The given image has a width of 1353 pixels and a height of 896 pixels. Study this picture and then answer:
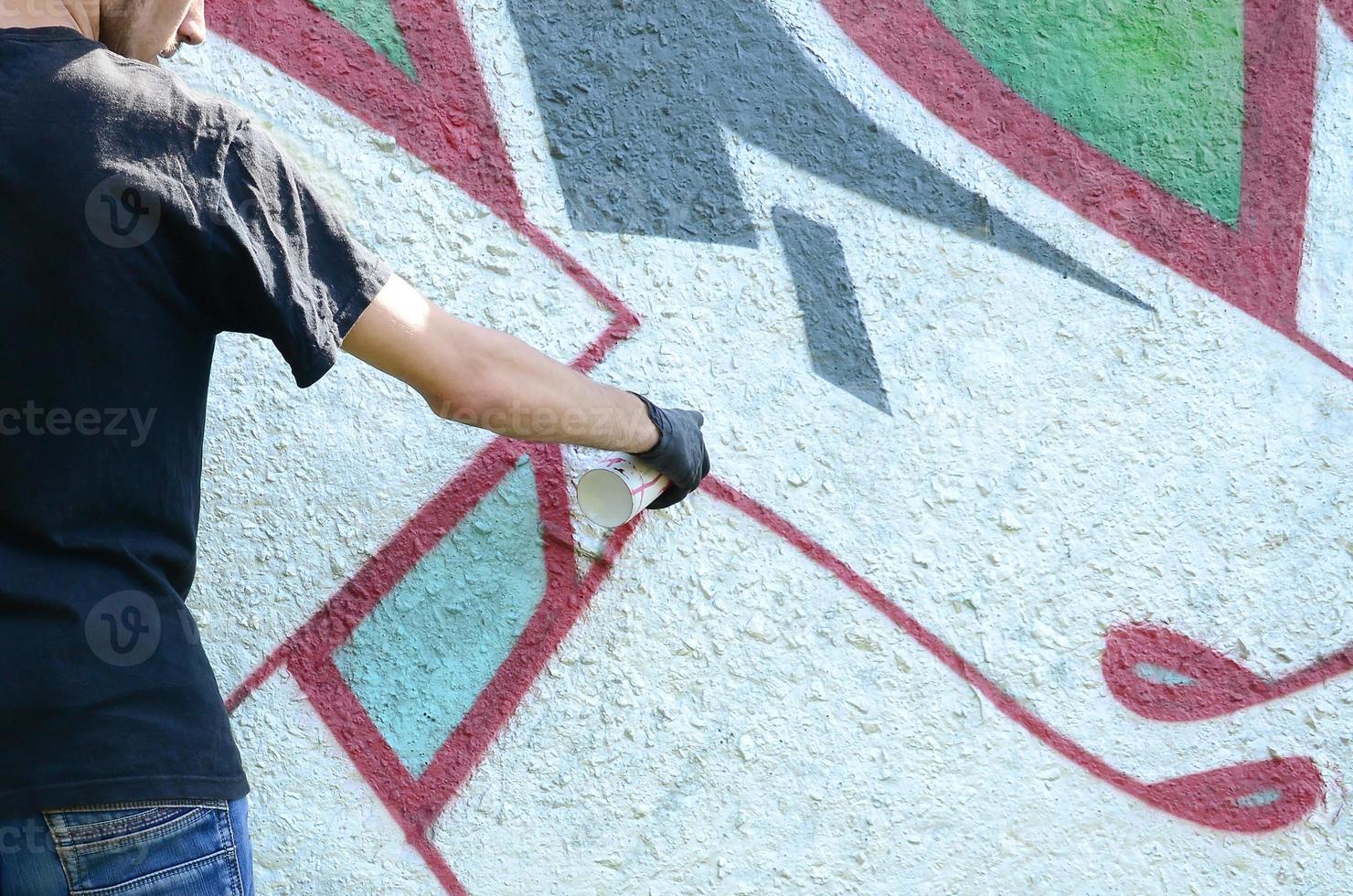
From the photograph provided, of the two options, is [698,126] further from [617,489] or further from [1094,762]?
[1094,762]

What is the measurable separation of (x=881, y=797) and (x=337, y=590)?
3.46 feet

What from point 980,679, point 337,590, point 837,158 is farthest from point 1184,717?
point 337,590

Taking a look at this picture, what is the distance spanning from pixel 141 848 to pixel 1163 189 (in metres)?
1.89

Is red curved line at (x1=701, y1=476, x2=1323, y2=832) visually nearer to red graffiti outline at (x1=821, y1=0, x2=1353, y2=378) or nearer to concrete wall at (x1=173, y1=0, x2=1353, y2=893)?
concrete wall at (x1=173, y1=0, x2=1353, y2=893)

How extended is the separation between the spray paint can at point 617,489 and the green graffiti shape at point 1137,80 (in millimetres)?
1012

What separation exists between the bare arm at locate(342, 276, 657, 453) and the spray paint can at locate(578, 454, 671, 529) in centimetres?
24

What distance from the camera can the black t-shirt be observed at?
106cm

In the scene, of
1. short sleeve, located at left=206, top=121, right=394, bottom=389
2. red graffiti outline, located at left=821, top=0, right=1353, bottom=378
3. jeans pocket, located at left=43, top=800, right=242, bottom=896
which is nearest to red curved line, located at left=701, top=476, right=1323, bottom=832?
red graffiti outline, located at left=821, top=0, right=1353, bottom=378

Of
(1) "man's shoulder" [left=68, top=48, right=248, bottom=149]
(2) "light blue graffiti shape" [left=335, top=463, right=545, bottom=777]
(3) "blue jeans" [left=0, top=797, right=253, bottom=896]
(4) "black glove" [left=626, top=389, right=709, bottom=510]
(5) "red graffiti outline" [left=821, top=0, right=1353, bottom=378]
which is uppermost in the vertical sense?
(5) "red graffiti outline" [left=821, top=0, right=1353, bottom=378]

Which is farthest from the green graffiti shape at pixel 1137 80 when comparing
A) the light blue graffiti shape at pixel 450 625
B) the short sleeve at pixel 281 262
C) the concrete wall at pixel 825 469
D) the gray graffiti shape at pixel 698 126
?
the short sleeve at pixel 281 262

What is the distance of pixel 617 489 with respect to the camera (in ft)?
5.52

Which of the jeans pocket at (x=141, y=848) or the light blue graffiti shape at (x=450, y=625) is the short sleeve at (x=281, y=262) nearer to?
the jeans pocket at (x=141, y=848)

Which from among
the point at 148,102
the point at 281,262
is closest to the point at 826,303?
the point at 281,262

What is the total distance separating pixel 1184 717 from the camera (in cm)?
191
